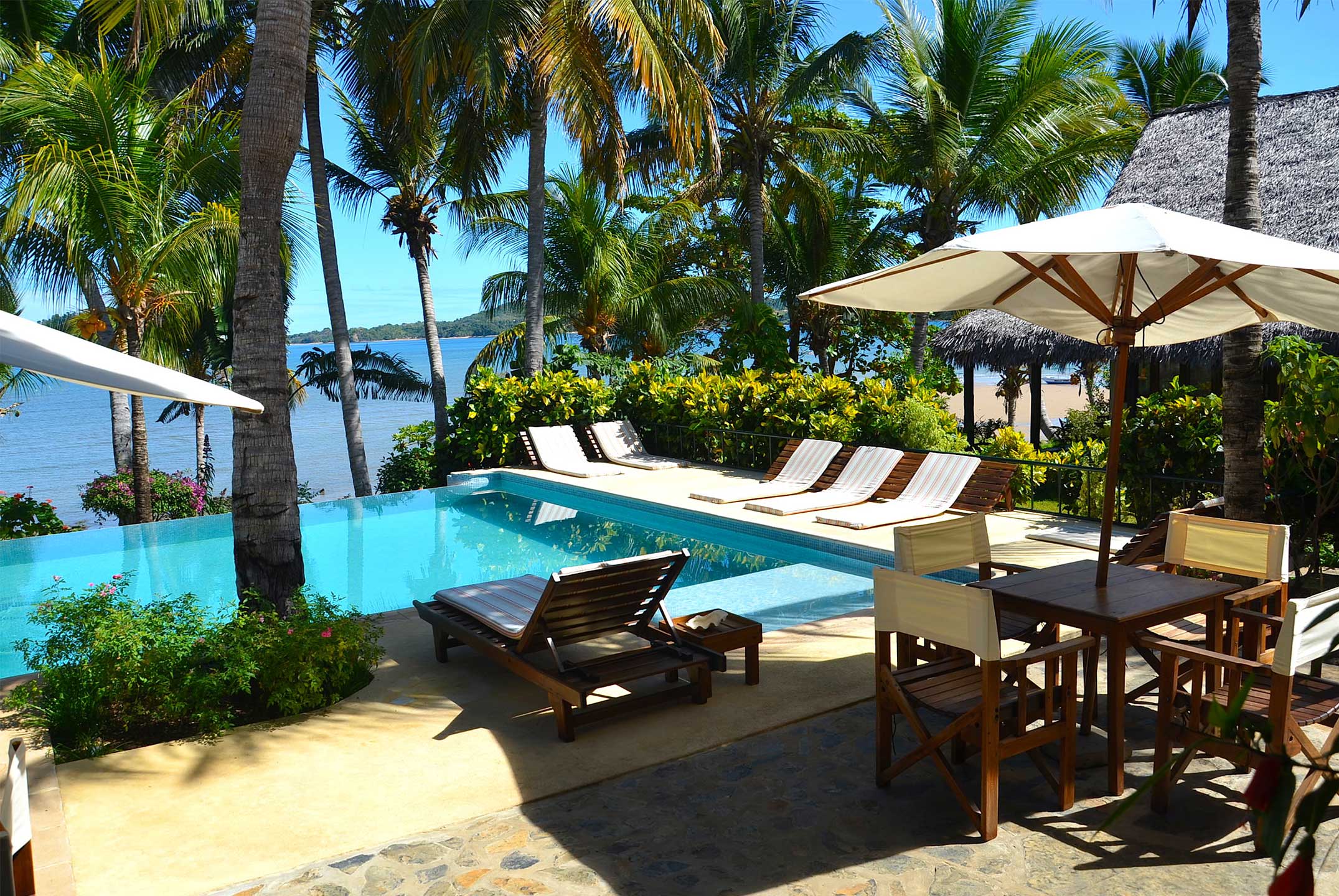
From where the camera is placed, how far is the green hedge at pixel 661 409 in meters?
13.3

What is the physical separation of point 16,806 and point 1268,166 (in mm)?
13899

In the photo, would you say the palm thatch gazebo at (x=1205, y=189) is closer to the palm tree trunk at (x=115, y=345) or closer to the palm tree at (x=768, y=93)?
the palm tree at (x=768, y=93)

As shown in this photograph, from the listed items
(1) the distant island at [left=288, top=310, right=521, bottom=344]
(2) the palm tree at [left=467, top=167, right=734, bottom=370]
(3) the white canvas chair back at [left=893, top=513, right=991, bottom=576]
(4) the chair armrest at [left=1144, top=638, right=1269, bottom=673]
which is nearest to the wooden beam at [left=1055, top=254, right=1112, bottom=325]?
(3) the white canvas chair back at [left=893, top=513, right=991, bottom=576]

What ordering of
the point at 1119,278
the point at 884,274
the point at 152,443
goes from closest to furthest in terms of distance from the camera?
the point at 1119,278 < the point at 884,274 < the point at 152,443

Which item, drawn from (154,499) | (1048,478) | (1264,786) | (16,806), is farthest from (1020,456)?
(1264,786)

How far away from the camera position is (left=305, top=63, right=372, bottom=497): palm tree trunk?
55.3ft

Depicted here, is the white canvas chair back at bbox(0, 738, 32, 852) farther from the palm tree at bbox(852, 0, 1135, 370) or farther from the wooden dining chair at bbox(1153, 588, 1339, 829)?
the palm tree at bbox(852, 0, 1135, 370)

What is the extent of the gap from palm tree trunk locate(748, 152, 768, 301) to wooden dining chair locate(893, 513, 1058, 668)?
1412 cm

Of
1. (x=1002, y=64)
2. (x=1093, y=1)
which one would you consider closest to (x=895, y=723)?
(x=1093, y=1)

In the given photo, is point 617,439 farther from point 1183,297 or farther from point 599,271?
point 1183,297

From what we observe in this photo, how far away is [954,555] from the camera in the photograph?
5.36 metres

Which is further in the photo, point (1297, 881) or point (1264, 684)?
point (1264, 684)

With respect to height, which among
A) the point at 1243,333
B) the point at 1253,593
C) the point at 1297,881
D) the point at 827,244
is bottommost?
the point at 1253,593

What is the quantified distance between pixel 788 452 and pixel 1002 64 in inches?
380
